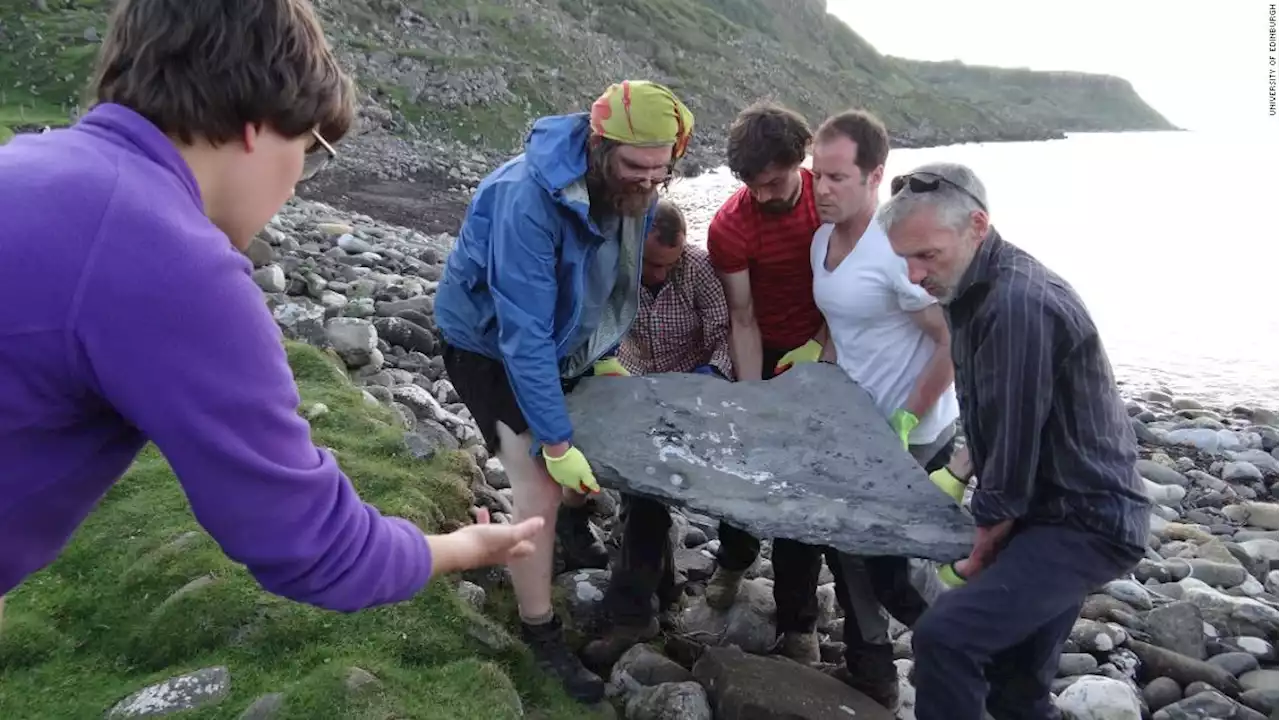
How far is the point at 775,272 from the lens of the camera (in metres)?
4.92

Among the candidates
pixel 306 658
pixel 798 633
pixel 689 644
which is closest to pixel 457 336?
pixel 306 658

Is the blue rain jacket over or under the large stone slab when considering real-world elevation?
Answer: over

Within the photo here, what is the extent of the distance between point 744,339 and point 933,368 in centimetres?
105

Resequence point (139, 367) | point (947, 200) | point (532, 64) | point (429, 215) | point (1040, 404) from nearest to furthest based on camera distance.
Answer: point (139, 367)
point (1040, 404)
point (947, 200)
point (429, 215)
point (532, 64)

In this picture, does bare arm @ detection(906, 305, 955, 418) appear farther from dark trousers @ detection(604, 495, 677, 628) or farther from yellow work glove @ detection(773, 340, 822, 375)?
dark trousers @ detection(604, 495, 677, 628)

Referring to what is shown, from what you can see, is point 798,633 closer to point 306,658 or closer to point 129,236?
point 306,658

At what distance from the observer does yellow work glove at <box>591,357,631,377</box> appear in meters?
4.95

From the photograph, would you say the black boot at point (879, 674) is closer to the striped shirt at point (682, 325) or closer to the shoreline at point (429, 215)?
the striped shirt at point (682, 325)

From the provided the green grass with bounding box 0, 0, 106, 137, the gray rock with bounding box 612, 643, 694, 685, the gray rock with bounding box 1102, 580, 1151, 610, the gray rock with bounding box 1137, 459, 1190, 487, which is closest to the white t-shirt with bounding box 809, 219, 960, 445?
the gray rock with bounding box 612, 643, 694, 685

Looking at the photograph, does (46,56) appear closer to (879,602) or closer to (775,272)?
(775,272)

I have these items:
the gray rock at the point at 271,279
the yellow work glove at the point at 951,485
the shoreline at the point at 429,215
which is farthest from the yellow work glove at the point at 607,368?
the shoreline at the point at 429,215

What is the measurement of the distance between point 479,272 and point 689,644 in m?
2.30

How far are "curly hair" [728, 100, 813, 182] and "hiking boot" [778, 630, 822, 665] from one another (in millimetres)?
2401

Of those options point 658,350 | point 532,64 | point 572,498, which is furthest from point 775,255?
point 532,64
